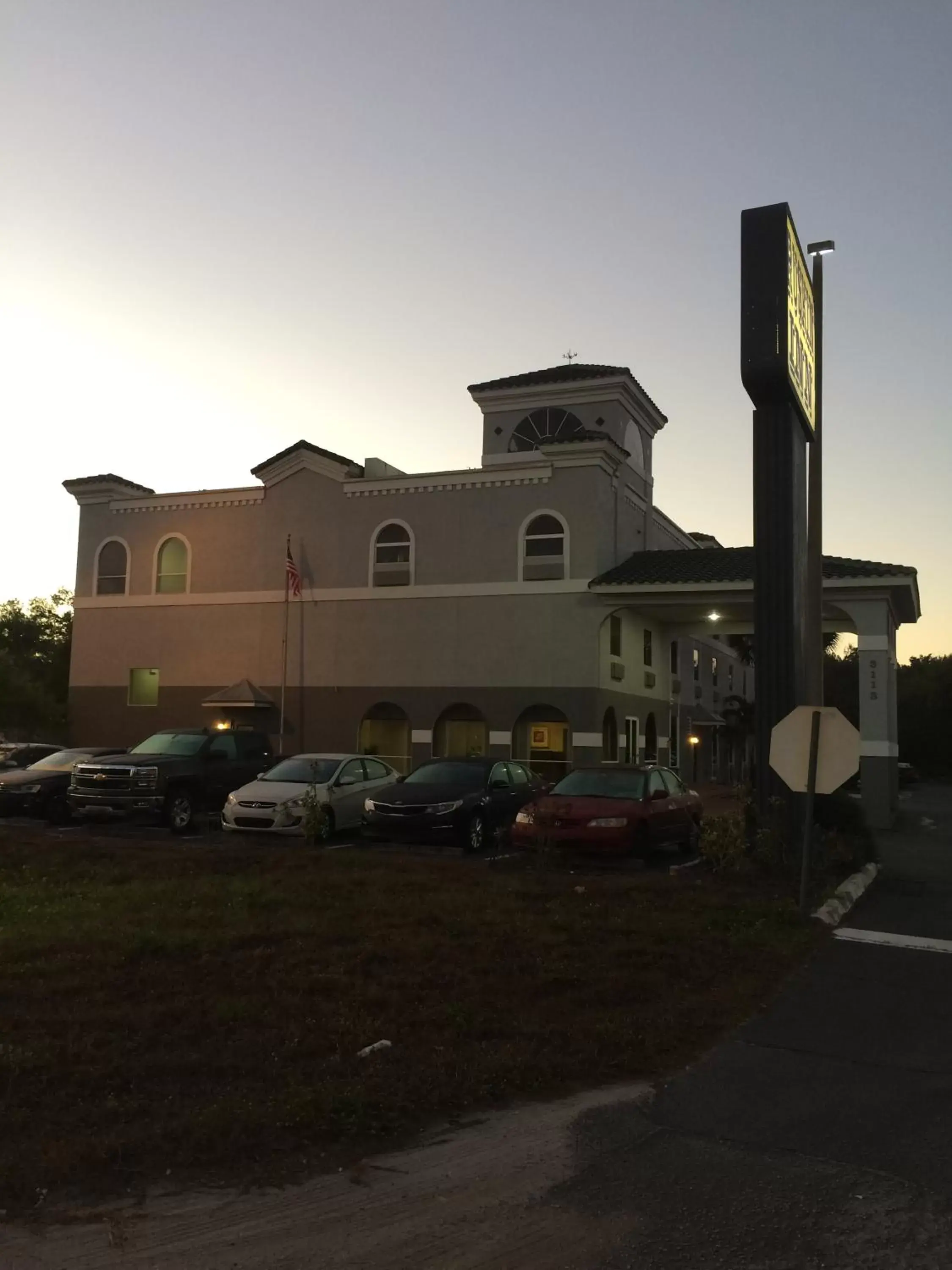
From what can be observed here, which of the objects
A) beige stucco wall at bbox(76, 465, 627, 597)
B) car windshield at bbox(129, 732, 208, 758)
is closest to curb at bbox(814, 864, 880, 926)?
car windshield at bbox(129, 732, 208, 758)

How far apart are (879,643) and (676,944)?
1767 centimetres

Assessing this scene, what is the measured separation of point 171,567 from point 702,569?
53.7 feet

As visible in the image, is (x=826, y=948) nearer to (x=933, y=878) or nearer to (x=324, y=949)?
(x=324, y=949)

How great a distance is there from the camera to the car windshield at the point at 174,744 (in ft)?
66.9

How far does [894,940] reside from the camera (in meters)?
10.7

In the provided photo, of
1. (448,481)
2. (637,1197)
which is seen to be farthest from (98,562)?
(637,1197)

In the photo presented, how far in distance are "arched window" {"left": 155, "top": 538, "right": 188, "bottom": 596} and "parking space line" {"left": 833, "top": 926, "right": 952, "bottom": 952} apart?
1018 inches

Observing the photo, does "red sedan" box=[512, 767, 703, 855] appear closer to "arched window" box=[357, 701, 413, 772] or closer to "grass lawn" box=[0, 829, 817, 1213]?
"grass lawn" box=[0, 829, 817, 1213]

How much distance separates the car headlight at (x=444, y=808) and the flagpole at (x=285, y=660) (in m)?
14.5

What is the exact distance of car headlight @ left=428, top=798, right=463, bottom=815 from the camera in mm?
16547

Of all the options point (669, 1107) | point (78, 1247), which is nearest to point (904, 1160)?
point (669, 1107)

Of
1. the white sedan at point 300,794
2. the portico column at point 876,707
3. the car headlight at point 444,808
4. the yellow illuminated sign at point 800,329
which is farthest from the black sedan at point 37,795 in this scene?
the portico column at point 876,707

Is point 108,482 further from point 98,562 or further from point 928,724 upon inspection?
point 928,724

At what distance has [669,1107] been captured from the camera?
5.88m
